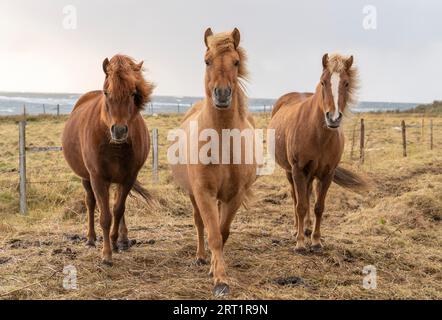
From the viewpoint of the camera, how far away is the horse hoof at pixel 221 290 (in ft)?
13.2

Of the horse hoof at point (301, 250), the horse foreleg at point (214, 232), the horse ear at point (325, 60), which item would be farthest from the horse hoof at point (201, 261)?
the horse ear at point (325, 60)

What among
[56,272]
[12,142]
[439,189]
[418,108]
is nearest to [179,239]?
[56,272]

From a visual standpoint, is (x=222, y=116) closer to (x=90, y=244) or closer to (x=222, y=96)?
(x=222, y=96)

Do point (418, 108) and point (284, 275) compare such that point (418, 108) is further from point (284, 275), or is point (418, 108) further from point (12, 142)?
point (284, 275)

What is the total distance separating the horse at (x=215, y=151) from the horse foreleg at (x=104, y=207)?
1.21 m

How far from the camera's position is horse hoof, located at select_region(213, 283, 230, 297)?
13.2 feet

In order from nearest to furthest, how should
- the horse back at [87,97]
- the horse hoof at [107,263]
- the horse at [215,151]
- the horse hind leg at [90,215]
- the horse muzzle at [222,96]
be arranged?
the horse muzzle at [222,96], the horse at [215,151], the horse hoof at [107,263], the horse hind leg at [90,215], the horse back at [87,97]

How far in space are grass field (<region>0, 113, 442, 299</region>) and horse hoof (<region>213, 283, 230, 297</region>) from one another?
73 millimetres

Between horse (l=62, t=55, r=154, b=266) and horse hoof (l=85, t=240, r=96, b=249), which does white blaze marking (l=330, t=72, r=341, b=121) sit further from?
horse hoof (l=85, t=240, r=96, b=249)

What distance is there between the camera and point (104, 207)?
5.12 m

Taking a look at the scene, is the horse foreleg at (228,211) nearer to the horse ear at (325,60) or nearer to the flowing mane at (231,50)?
the flowing mane at (231,50)

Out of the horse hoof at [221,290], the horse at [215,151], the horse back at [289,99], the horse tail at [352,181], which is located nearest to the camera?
the horse at [215,151]

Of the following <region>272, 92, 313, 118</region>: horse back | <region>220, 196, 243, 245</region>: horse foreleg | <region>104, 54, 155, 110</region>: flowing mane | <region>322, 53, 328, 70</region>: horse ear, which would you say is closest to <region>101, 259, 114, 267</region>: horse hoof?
<region>220, 196, 243, 245</region>: horse foreleg

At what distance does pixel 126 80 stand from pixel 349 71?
2.62 meters
